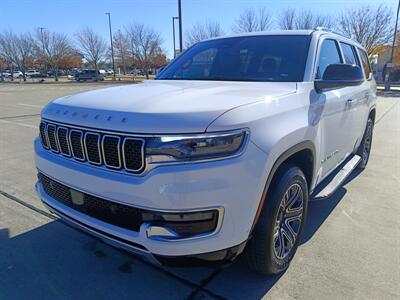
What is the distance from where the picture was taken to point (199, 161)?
1849mm

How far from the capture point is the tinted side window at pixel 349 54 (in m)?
3.96

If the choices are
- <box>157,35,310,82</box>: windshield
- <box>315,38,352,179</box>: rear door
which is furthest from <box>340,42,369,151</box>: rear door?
<box>157,35,310,82</box>: windshield

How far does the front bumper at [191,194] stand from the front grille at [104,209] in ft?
0.14

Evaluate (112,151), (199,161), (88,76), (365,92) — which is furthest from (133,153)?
(88,76)

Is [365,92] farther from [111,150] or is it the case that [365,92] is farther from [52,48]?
[52,48]

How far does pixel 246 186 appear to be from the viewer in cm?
195

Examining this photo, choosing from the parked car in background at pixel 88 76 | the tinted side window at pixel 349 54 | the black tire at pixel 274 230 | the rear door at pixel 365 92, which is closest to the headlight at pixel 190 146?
the black tire at pixel 274 230

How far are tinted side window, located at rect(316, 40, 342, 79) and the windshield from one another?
0.66 ft

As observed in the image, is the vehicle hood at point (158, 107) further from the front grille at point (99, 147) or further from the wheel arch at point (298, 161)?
the wheel arch at point (298, 161)

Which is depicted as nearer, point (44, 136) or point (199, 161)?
point (199, 161)

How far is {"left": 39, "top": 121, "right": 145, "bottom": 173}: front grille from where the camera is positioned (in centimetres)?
194

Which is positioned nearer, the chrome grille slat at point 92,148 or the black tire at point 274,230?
the chrome grille slat at point 92,148

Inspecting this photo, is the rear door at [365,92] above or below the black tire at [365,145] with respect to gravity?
above

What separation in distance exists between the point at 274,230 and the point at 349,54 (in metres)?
2.91
